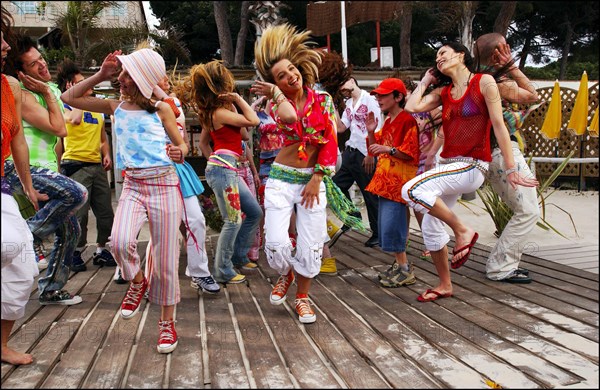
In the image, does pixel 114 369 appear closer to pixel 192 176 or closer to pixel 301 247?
pixel 301 247

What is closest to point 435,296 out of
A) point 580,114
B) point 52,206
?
point 52,206

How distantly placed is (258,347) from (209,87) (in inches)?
77.7

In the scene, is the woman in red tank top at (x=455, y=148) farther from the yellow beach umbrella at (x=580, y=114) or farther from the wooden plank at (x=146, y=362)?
the yellow beach umbrella at (x=580, y=114)

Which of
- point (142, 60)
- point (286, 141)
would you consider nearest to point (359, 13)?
point (286, 141)

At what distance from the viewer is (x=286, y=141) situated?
3385mm

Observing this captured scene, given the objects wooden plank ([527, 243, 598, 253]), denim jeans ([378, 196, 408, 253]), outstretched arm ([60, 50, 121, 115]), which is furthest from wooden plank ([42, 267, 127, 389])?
wooden plank ([527, 243, 598, 253])

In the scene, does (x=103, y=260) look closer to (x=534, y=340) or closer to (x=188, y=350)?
(x=188, y=350)

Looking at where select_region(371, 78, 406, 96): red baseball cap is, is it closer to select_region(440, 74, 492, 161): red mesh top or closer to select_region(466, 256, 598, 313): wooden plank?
select_region(440, 74, 492, 161): red mesh top

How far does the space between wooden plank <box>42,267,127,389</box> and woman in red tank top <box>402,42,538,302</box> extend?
2057mm

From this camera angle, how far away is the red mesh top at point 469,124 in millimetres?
3539

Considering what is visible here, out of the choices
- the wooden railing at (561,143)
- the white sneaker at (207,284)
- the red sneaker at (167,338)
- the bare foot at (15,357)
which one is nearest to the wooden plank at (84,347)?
the bare foot at (15,357)

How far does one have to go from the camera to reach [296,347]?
2.80m

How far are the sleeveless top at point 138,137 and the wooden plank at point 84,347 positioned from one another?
1.00 meters

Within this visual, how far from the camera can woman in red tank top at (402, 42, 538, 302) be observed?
11.1ft
